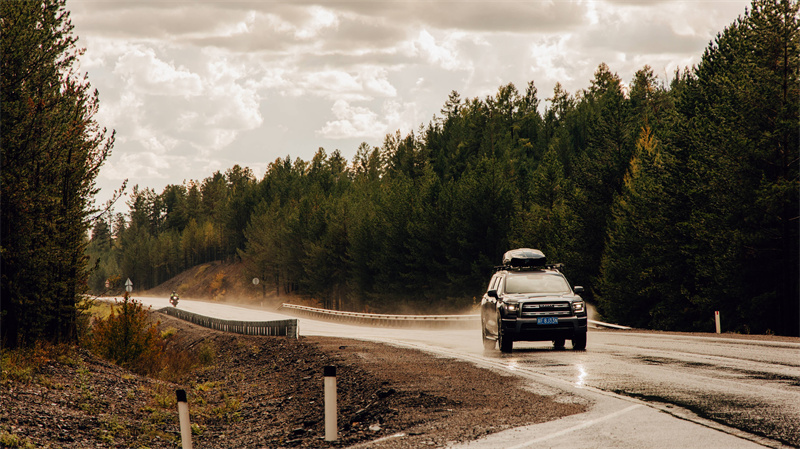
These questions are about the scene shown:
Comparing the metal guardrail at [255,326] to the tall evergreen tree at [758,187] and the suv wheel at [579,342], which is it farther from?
the tall evergreen tree at [758,187]

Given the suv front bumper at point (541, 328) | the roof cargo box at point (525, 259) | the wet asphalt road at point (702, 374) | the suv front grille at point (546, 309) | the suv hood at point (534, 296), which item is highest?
the roof cargo box at point (525, 259)

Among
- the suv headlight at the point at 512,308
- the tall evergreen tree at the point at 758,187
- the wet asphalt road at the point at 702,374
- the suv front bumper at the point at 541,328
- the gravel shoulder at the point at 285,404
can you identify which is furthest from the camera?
the tall evergreen tree at the point at 758,187

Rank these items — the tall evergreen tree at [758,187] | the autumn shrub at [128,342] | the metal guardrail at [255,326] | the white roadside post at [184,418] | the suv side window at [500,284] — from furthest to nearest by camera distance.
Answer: the tall evergreen tree at [758,187] → the metal guardrail at [255,326] → the autumn shrub at [128,342] → the suv side window at [500,284] → the white roadside post at [184,418]

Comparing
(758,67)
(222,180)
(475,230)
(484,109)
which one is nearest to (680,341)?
(758,67)

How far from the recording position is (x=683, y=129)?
43.1m

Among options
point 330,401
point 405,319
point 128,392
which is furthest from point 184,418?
point 405,319

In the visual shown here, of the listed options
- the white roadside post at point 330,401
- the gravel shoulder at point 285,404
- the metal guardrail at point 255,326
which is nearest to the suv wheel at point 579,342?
the gravel shoulder at point 285,404

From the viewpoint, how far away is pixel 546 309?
17.2m

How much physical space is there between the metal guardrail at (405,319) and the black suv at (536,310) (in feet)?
64.0

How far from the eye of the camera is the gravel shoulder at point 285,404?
966cm

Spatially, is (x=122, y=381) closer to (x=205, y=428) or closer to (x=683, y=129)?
(x=205, y=428)

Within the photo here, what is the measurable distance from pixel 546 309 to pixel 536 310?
9.4 inches

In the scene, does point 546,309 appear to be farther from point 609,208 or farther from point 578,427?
point 609,208

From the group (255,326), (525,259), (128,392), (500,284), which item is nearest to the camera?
(128,392)
